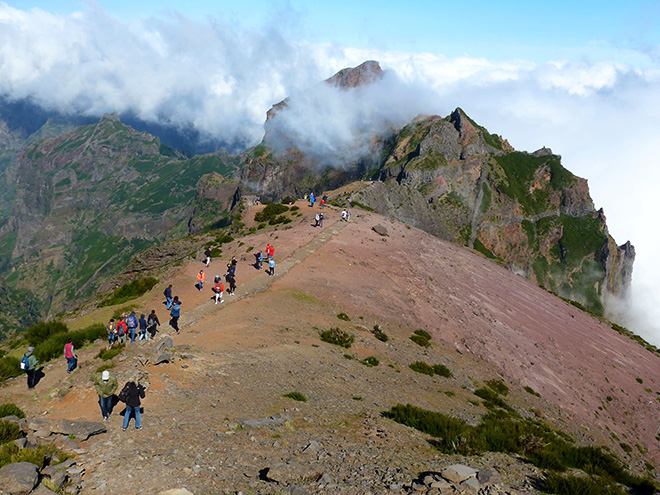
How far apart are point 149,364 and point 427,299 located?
118ft

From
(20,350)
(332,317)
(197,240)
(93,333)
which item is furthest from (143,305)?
(197,240)

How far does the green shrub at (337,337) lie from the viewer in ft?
108

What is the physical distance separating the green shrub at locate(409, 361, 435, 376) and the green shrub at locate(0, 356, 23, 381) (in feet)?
90.9

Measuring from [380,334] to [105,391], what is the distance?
24440 mm

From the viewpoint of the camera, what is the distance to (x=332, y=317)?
124 feet

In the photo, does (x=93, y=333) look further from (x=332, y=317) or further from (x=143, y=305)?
(x=332, y=317)

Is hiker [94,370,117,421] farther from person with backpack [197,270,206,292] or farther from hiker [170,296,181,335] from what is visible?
person with backpack [197,270,206,292]

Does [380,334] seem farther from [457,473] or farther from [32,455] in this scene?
[32,455]

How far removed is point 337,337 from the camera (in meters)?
33.5

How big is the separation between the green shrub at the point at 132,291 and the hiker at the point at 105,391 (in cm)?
2726

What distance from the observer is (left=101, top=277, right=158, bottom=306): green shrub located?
43375 mm

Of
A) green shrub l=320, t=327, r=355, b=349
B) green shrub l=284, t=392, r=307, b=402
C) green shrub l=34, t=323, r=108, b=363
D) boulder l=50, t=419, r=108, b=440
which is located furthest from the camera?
green shrub l=320, t=327, r=355, b=349

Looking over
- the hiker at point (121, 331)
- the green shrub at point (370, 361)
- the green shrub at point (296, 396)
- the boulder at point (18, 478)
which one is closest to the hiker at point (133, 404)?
the boulder at point (18, 478)

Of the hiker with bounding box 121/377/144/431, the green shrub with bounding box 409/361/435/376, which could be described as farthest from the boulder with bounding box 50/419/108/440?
the green shrub with bounding box 409/361/435/376
